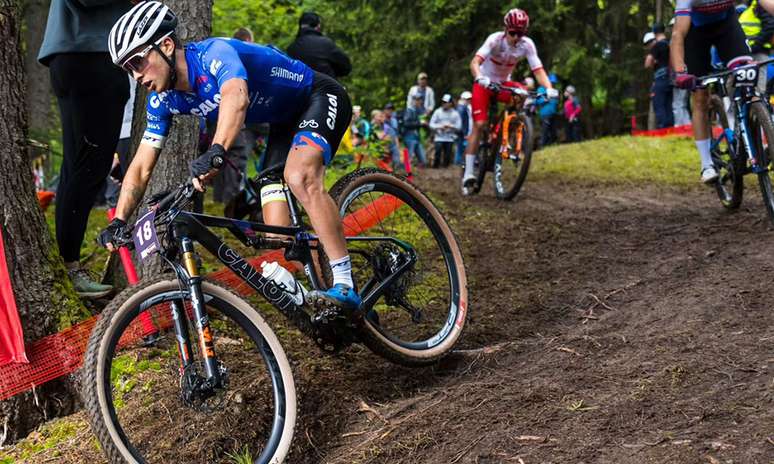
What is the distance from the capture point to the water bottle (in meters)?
3.93

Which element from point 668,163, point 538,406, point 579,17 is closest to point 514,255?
point 538,406

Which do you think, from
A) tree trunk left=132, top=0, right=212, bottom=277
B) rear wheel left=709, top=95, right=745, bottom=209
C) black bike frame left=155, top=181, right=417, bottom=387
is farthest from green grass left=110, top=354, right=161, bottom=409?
rear wheel left=709, top=95, right=745, bottom=209

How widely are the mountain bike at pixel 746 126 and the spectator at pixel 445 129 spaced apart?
1295 centimetres

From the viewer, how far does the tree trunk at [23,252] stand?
426 centimetres

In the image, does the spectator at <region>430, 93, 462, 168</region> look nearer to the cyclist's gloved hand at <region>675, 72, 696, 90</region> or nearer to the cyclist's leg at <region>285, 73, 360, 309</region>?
the cyclist's gloved hand at <region>675, 72, 696, 90</region>

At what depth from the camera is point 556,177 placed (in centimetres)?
1274

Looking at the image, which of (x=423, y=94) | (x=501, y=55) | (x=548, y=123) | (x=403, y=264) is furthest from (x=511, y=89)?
(x=423, y=94)

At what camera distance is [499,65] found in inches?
401

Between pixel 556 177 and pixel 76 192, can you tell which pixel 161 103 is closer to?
pixel 76 192

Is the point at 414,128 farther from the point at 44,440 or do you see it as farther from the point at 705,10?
the point at 44,440

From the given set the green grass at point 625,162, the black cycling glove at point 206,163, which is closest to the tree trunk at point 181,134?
the black cycling glove at point 206,163

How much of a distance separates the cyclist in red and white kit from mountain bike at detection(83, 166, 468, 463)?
205 inches

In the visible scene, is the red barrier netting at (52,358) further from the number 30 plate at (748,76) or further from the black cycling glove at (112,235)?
the number 30 plate at (748,76)

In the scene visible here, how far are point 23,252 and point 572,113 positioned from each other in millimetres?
20943
